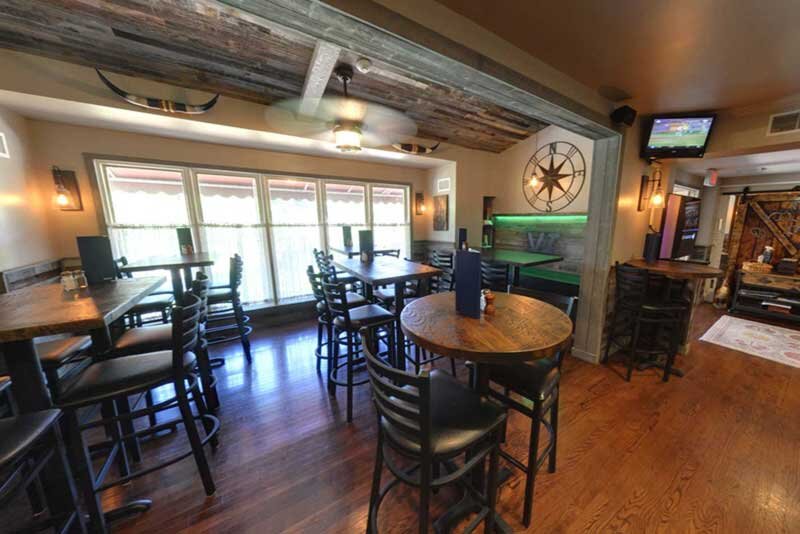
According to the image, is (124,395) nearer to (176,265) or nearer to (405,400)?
(405,400)

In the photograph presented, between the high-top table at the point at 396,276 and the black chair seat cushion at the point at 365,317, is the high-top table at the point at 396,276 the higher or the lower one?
the higher one

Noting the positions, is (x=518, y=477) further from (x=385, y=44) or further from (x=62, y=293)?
(x=62, y=293)

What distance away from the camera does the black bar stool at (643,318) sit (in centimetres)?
251

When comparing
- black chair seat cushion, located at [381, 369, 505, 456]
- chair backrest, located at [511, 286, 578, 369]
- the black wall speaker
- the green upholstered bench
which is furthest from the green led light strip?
black chair seat cushion, located at [381, 369, 505, 456]

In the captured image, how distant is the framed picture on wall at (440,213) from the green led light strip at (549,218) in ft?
3.42

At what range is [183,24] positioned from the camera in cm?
193

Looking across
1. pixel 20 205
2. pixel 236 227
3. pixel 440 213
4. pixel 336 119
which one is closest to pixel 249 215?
pixel 236 227

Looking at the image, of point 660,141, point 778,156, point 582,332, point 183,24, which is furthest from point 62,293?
point 778,156

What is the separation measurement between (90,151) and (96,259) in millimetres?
1970

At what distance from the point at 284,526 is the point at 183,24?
3.24m

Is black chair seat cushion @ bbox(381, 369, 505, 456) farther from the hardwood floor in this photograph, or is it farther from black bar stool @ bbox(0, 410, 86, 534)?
black bar stool @ bbox(0, 410, 86, 534)

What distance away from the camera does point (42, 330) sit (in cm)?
106

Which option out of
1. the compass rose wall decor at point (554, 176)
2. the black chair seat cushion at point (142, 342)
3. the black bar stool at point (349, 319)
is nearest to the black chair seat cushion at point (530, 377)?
the black bar stool at point (349, 319)

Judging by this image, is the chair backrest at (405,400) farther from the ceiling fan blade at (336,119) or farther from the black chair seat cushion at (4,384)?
the ceiling fan blade at (336,119)
